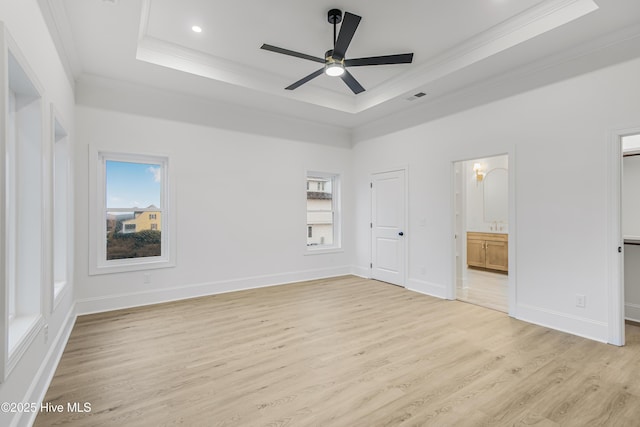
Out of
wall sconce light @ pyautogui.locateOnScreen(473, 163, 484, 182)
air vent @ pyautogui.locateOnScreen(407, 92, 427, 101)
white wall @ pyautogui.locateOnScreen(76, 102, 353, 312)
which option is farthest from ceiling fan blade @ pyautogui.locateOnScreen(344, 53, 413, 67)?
wall sconce light @ pyautogui.locateOnScreen(473, 163, 484, 182)

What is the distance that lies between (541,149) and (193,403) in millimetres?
4293

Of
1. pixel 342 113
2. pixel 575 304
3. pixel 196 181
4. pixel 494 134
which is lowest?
pixel 575 304

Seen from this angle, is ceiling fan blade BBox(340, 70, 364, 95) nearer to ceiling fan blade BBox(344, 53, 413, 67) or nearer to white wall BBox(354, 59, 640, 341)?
ceiling fan blade BBox(344, 53, 413, 67)

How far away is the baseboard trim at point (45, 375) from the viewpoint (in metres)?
1.93

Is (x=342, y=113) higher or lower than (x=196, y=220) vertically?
higher

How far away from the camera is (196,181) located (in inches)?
195

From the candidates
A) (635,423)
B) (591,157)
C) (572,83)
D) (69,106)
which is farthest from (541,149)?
(69,106)

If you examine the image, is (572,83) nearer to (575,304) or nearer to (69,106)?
(575,304)

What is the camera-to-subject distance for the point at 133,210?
4641 mm

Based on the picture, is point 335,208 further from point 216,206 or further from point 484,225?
point 484,225

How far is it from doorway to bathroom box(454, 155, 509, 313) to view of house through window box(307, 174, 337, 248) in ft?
7.96

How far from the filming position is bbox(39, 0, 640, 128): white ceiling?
10.0 feet

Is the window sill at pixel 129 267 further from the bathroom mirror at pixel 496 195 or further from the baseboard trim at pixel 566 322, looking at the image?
the bathroom mirror at pixel 496 195

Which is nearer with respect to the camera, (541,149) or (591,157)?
(591,157)
